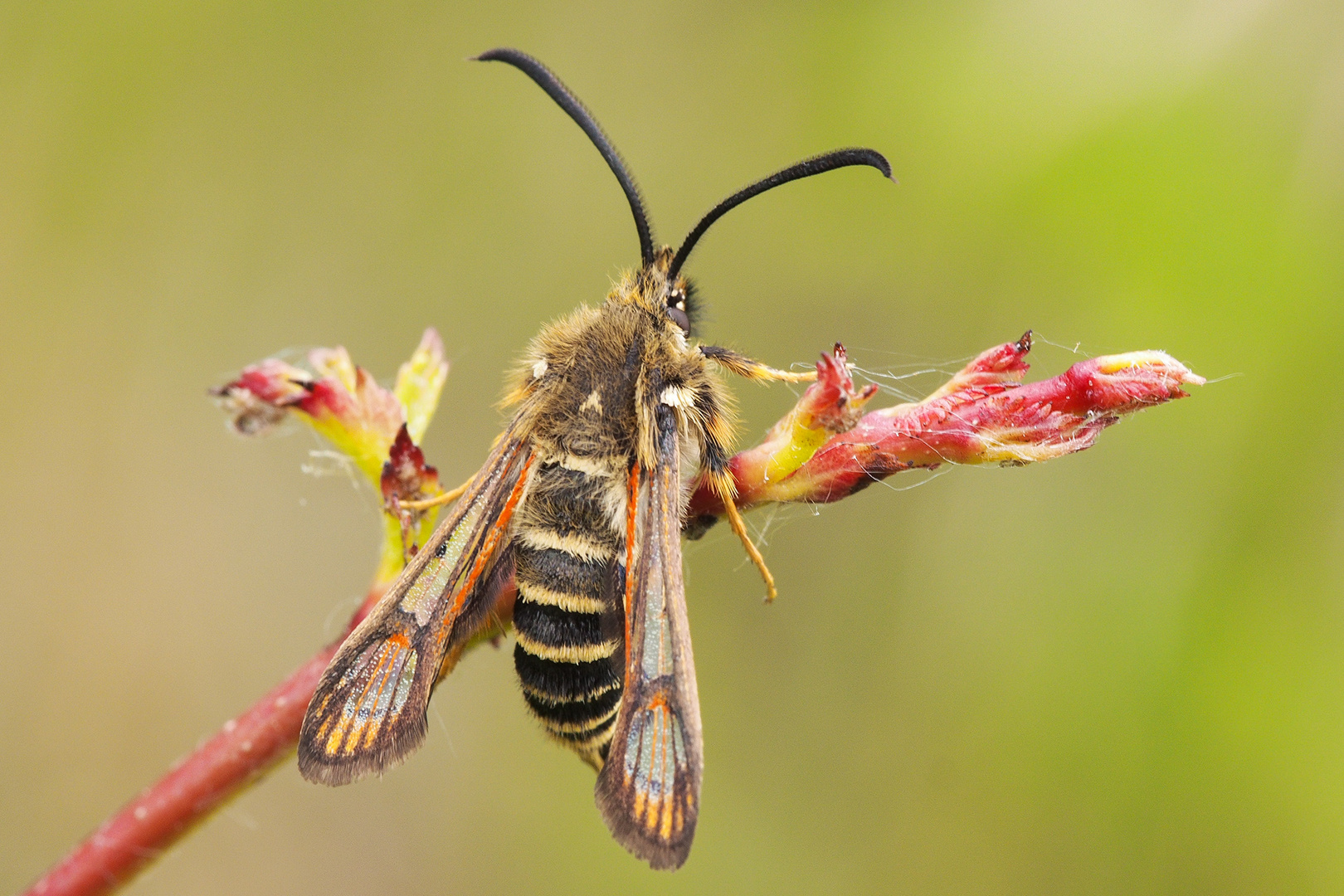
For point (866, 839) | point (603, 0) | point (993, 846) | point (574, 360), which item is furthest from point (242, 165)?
point (993, 846)

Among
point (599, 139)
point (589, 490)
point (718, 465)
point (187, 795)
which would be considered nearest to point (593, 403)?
point (589, 490)

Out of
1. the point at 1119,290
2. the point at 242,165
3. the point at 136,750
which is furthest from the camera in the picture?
the point at 242,165

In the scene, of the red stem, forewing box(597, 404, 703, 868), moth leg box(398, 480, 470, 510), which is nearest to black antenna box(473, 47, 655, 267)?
forewing box(597, 404, 703, 868)

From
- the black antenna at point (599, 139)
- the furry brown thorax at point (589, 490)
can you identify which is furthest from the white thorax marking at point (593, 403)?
the black antenna at point (599, 139)

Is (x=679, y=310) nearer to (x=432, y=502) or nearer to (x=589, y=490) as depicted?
(x=589, y=490)

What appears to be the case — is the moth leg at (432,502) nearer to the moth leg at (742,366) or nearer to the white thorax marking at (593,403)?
the white thorax marking at (593,403)

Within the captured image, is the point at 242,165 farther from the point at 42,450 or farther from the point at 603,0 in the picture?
the point at 603,0
